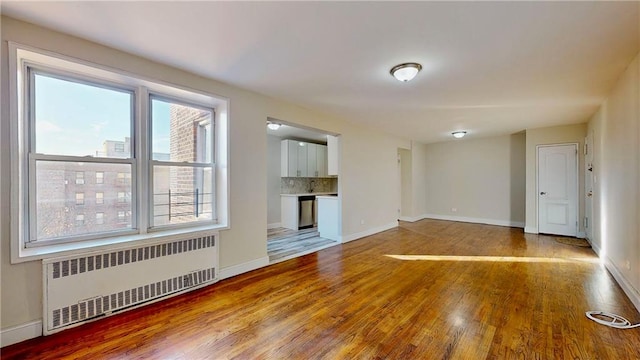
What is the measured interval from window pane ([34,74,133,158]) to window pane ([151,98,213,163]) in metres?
0.26

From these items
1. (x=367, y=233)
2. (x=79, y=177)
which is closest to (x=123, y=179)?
(x=79, y=177)

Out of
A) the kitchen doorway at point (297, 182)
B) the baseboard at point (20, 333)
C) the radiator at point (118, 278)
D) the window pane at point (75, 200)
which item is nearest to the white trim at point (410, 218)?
the kitchen doorway at point (297, 182)

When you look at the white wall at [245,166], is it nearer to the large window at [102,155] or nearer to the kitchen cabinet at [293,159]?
the large window at [102,155]

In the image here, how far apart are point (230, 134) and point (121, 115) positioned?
1132 mm

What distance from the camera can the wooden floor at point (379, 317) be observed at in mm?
1967

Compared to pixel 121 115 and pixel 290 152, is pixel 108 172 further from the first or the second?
pixel 290 152

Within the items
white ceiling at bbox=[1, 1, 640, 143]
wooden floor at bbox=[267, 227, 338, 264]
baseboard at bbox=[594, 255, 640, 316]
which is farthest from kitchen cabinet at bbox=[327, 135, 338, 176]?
baseboard at bbox=[594, 255, 640, 316]

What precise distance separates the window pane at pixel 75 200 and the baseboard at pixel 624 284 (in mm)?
5088

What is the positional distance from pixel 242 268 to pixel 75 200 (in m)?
1.93

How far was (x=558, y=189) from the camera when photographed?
5.83 metres

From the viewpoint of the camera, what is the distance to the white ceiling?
1913mm

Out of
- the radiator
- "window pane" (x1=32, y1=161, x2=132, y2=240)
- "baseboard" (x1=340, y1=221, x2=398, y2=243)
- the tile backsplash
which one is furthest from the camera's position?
the tile backsplash

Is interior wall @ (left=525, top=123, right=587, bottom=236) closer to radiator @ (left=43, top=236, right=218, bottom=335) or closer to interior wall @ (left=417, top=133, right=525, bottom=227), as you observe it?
interior wall @ (left=417, top=133, right=525, bottom=227)

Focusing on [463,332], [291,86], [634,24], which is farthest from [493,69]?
[463,332]
